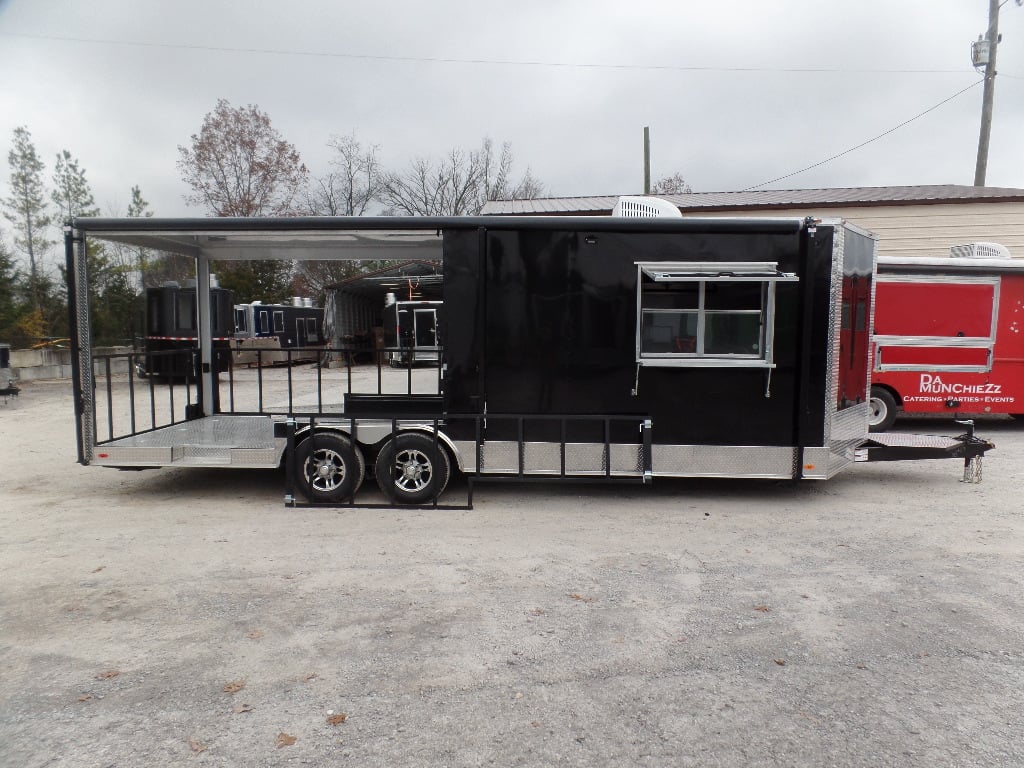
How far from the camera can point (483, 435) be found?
23.0 ft

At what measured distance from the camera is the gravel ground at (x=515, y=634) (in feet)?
10.3

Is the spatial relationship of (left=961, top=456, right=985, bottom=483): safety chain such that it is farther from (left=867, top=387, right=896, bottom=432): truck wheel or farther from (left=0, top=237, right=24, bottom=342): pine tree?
(left=0, top=237, right=24, bottom=342): pine tree

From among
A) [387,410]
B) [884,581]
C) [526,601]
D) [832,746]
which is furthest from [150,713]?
[387,410]

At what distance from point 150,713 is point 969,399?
472 inches

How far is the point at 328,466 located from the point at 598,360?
2.80 metres

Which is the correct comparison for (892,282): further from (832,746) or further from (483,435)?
(832,746)

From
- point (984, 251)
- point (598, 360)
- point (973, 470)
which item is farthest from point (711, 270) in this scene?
point (984, 251)

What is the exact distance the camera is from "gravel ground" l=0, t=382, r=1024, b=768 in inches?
124

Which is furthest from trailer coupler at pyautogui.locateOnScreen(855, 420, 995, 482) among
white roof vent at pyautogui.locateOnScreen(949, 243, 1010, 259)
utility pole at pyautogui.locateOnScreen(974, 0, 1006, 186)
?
utility pole at pyautogui.locateOnScreen(974, 0, 1006, 186)

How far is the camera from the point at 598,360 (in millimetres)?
6961

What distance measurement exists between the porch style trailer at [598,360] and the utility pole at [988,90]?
16.3m

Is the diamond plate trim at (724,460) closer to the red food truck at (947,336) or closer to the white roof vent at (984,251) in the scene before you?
the red food truck at (947,336)

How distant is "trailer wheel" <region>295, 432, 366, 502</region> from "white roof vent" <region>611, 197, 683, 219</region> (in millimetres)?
3527

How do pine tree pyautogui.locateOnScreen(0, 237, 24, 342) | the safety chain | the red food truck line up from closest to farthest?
1. the safety chain
2. the red food truck
3. pine tree pyautogui.locateOnScreen(0, 237, 24, 342)
